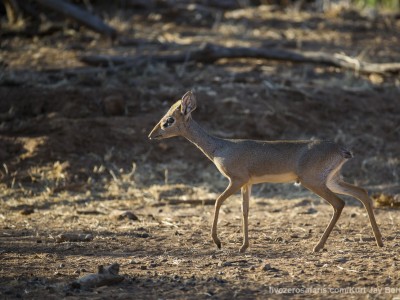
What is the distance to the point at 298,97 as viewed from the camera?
42.0ft

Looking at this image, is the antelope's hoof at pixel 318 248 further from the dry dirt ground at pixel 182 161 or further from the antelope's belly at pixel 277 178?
the antelope's belly at pixel 277 178

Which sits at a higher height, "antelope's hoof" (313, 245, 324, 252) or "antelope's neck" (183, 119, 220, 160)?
"antelope's neck" (183, 119, 220, 160)

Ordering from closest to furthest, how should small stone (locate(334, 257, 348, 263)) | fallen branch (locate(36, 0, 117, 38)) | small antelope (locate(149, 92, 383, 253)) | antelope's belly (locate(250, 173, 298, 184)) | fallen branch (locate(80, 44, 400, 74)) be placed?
1. small stone (locate(334, 257, 348, 263))
2. small antelope (locate(149, 92, 383, 253))
3. antelope's belly (locate(250, 173, 298, 184))
4. fallen branch (locate(80, 44, 400, 74))
5. fallen branch (locate(36, 0, 117, 38))

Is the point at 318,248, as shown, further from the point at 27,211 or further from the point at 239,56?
the point at 239,56

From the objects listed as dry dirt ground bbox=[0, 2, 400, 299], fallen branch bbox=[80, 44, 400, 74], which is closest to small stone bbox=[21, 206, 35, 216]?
dry dirt ground bbox=[0, 2, 400, 299]

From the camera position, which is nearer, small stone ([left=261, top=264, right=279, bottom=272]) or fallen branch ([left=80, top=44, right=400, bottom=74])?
small stone ([left=261, top=264, right=279, bottom=272])

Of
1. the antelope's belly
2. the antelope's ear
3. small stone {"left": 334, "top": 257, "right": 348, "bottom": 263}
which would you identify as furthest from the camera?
the antelope's ear

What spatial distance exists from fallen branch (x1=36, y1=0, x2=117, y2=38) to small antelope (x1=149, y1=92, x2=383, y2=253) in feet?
23.2

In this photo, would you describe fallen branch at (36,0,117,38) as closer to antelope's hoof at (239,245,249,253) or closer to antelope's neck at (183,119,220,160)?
antelope's neck at (183,119,220,160)

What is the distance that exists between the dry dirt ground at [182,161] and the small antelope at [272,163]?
0.43 metres

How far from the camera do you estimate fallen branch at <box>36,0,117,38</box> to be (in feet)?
48.1

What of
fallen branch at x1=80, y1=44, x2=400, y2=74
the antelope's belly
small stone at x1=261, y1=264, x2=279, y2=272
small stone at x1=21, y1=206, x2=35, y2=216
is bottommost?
small stone at x1=21, y1=206, x2=35, y2=216

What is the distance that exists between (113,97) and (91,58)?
1.81 m

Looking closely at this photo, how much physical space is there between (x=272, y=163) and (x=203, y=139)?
0.98 meters
